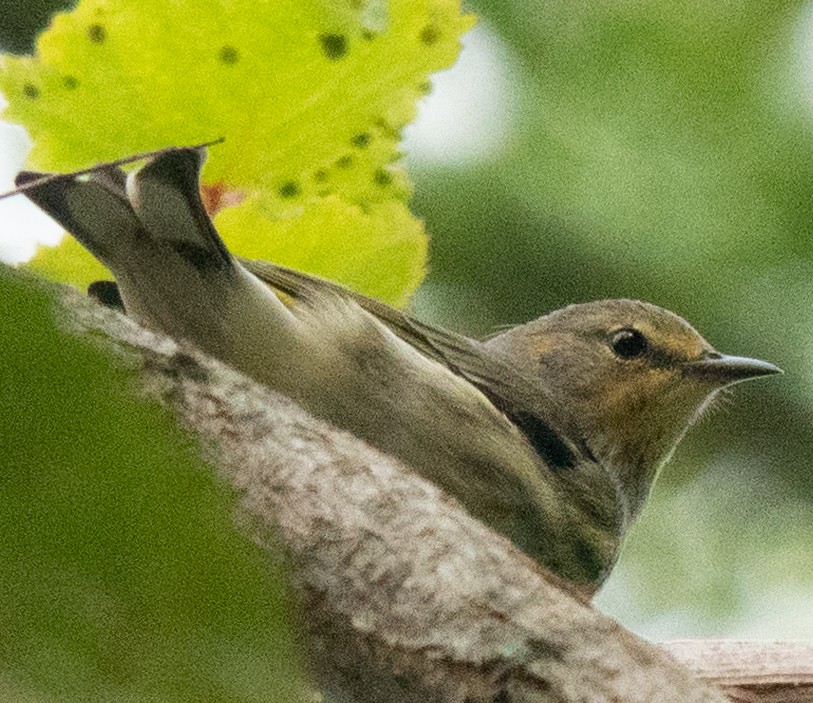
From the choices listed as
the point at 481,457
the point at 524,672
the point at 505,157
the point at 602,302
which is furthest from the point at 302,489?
the point at 505,157

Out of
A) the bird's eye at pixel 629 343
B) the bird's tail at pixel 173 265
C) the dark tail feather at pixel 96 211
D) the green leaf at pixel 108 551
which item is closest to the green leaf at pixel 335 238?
the bird's tail at pixel 173 265

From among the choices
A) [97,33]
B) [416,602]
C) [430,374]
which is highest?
[430,374]

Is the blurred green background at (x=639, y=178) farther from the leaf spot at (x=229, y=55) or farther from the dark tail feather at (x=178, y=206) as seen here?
the leaf spot at (x=229, y=55)

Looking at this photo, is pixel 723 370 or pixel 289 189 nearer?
pixel 289 189

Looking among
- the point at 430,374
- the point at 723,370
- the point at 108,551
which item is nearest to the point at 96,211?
the point at 430,374

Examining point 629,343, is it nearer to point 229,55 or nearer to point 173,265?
point 173,265
